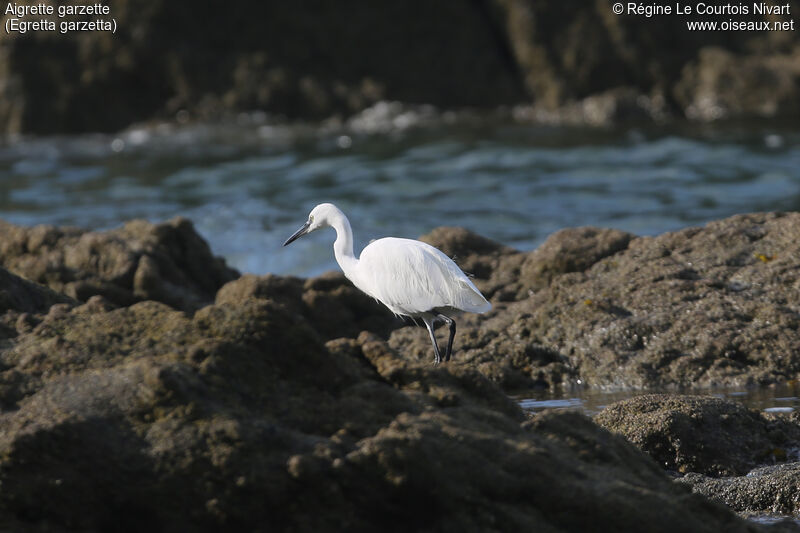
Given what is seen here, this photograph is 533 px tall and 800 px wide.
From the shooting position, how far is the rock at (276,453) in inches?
120

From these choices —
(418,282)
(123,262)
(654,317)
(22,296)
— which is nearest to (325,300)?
(418,282)

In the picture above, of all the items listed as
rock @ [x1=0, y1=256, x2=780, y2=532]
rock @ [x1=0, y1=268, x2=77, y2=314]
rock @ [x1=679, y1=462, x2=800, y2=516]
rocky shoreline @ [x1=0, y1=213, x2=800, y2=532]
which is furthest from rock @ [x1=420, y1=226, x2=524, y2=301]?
rock @ [x1=0, y1=256, x2=780, y2=532]

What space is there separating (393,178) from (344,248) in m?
9.76

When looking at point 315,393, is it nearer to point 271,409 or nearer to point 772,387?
point 271,409

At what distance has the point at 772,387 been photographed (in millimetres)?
5773

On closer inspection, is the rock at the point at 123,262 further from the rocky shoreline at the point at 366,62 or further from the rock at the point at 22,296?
the rocky shoreline at the point at 366,62

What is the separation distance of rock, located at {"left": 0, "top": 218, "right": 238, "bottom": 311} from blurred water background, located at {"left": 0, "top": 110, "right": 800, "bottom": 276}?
132 inches

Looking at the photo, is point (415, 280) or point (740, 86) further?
point (740, 86)

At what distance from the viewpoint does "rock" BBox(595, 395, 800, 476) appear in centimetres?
450

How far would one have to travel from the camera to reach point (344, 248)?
22.0ft

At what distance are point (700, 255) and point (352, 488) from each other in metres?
4.22

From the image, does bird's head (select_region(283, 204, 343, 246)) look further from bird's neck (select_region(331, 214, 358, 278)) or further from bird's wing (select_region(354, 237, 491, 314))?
bird's wing (select_region(354, 237, 491, 314))

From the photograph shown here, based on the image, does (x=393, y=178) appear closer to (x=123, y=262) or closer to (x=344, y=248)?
(x=123, y=262)

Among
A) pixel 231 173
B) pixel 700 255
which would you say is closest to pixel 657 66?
pixel 231 173
